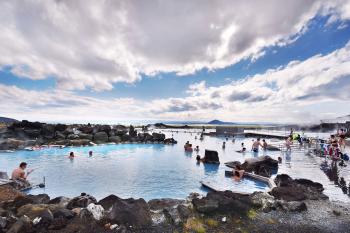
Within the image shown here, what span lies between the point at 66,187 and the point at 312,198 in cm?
1494

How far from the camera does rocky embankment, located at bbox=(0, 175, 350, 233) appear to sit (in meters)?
8.02

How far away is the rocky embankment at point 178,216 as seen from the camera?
8023mm

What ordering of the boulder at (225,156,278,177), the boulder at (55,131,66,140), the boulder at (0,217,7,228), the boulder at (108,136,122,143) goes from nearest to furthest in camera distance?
the boulder at (0,217,7,228) < the boulder at (225,156,278,177) < the boulder at (55,131,66,140) < the boulder at (108,136,122,143)

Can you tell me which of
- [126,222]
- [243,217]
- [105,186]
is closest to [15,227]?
[126,222]

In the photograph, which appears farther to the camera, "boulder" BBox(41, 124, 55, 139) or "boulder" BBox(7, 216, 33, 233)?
"boulder" BBox(41, 124, 55, 139)

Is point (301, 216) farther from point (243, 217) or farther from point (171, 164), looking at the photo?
point (171, 164)

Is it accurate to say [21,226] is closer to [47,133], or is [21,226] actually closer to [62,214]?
[62,214]

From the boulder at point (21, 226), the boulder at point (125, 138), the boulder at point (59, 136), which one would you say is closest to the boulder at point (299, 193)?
the boulder at point (21, 226)

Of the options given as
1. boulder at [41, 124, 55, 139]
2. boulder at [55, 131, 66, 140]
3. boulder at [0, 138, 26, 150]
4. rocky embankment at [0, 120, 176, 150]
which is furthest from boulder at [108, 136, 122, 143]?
boulder at [0, 138, 26, 150]

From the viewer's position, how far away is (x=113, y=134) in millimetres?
47688

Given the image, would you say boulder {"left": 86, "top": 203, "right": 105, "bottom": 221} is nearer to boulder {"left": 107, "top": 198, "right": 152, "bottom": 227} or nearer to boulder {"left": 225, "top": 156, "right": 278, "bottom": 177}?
boulder {"left": 107, "top": 198, "right": 152, "bottom": 227}

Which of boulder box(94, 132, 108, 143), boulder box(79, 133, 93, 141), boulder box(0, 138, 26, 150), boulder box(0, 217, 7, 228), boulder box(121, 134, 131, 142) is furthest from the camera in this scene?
boulder box(121, 134, 131, 142)

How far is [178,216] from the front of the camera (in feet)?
29.6

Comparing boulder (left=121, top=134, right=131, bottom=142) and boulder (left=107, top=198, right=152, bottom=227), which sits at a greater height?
boulder (left=121, top=134, right=131, bottom=142)
